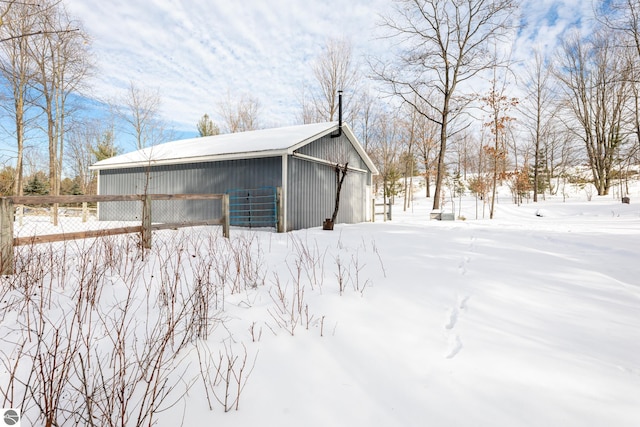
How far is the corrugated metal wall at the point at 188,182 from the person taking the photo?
1012cm

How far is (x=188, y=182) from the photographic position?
11430 millimetres

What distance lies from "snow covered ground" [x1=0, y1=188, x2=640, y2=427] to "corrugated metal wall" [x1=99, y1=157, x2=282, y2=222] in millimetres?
6471

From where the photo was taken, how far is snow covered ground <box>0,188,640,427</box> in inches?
62.8

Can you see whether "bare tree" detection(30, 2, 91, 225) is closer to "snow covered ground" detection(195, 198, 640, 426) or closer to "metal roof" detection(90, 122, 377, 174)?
"metal roof" detection(90, 122, 377, 174)

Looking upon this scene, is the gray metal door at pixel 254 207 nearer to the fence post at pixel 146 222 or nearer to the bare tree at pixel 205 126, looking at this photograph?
the fence post at pixel 146 222

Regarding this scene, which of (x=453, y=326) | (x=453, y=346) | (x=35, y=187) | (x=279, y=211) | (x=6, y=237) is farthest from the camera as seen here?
(x=35, y=187)

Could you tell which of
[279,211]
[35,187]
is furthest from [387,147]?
[35,187]

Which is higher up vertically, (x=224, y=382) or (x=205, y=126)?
(x=205, y=126)

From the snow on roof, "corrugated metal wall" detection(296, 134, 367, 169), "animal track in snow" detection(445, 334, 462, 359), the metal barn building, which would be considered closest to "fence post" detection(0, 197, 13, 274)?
"animal track in snow" detection(445, 334, 462, 359)

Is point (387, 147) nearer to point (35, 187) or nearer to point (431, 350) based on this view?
point (431, 350)

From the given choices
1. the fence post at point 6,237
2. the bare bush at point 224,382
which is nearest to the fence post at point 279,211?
the fence post at point 6,237

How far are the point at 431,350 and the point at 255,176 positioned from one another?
8.87 meters

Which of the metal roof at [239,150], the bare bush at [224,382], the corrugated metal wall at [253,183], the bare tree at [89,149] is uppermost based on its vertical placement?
A: the bare tree at [89,149]

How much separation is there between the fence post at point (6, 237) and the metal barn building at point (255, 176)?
19.7 feet
